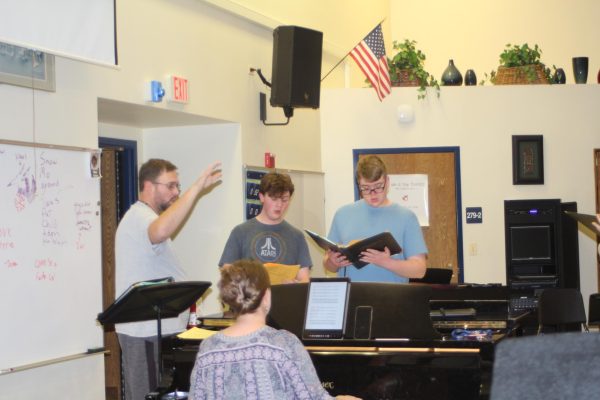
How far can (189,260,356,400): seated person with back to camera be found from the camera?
2.60 meters

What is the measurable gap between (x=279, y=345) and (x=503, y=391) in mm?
1365

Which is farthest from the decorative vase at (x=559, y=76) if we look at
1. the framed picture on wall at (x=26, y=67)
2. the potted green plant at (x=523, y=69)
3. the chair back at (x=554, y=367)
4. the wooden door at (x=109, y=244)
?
the chair back at (x=554, y=367)

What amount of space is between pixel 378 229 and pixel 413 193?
3.81 metres

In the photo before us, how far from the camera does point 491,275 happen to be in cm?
794

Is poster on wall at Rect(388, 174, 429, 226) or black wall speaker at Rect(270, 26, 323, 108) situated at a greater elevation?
A: black wall speaker at Rect(270, 26, 323, 108)

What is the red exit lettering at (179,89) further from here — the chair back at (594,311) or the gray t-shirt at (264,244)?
the chair back at (594,311)

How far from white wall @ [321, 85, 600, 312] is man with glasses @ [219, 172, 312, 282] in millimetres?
3531

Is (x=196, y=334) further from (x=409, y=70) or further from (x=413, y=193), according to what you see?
(x=409, y=70)

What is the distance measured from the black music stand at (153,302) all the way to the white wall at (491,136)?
4.66m

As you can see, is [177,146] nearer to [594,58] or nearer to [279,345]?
[279,345]

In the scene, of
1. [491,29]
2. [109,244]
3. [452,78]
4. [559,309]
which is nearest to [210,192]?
[109,244]

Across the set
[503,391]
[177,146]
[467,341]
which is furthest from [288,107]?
[503,391]

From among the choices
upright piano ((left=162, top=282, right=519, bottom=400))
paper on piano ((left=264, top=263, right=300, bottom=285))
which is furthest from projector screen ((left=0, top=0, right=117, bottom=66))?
upright piano ((left=162, top=282, right=519, bottom=400))

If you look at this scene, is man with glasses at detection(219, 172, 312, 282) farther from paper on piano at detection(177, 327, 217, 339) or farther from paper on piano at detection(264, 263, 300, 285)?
paper on piano at detection(177, 327, 217, 339)
